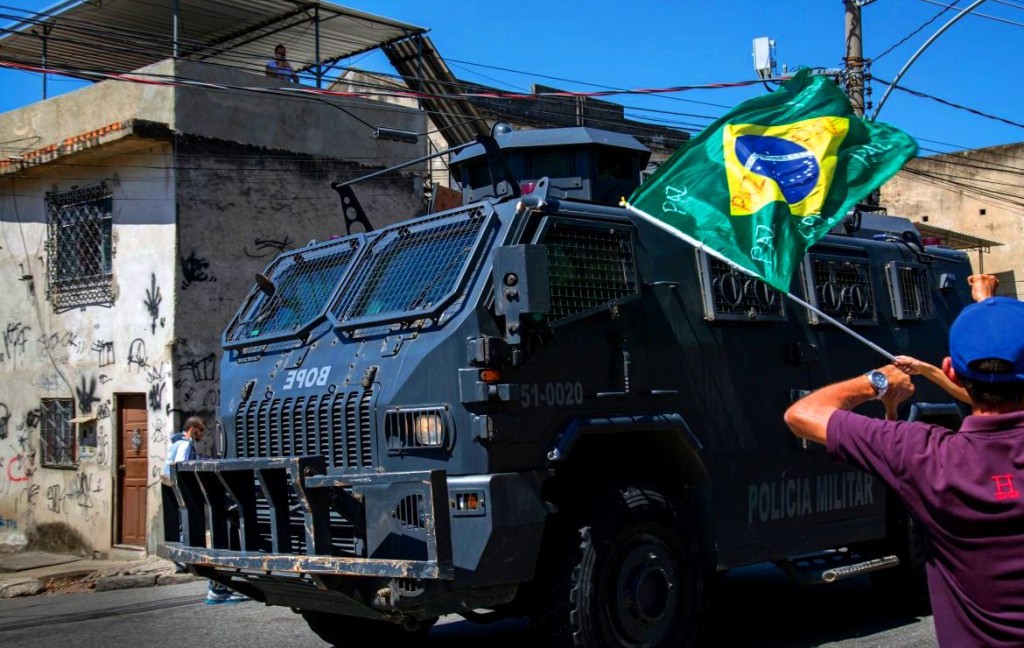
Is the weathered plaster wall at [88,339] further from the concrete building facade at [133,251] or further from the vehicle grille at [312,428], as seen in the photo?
the vehicle grille at [312,428]

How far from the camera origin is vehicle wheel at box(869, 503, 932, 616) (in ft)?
26.5

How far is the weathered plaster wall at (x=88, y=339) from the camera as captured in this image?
1428cm

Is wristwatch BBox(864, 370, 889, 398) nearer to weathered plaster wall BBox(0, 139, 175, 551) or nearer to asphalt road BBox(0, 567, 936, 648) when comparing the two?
asphalt road BBox(0, 567, 936, 648)

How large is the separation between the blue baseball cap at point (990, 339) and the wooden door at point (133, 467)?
12953 mm

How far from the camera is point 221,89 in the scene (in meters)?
14.7

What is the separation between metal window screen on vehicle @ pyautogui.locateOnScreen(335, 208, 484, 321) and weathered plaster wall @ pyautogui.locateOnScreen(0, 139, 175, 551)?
7.79 m

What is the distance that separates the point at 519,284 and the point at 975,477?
130 inches

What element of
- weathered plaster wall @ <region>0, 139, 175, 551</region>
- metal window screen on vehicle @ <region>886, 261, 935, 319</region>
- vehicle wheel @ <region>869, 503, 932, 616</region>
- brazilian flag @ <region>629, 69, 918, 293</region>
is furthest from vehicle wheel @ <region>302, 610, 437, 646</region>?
weathered plaster wall @ <region>0, 139, 175, 551</region>

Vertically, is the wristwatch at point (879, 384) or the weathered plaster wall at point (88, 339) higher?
the weathered plaster wall at point (88, 339)

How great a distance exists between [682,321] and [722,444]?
0.77 metres

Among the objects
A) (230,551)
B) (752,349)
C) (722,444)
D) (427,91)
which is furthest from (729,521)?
(427,91)

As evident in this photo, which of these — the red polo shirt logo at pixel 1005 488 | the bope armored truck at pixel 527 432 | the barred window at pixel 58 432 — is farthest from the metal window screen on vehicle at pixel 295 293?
the barred window at pixel 58 432

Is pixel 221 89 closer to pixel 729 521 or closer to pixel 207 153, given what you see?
pixel 207 153

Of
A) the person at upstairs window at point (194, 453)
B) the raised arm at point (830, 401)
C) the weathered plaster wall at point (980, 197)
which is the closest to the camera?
the raised arm at point (830, 401)
